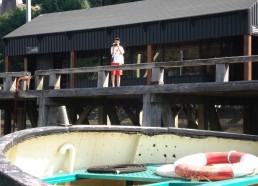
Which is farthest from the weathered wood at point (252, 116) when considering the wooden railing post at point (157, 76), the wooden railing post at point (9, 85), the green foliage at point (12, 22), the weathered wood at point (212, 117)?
the green foliage at point (12, 22)

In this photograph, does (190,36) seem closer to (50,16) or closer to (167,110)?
(167,110)

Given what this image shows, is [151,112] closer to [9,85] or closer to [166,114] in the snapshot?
[166,114]

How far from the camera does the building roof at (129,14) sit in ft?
65.1

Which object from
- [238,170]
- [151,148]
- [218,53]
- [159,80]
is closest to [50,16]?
[218,53]

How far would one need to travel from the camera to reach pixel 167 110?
1439 cm

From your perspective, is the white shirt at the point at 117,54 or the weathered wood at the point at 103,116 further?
the weathered wood at the point at 103,116

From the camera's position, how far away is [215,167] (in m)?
5.78

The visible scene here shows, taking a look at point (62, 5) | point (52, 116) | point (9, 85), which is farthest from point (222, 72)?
point (62, 5)

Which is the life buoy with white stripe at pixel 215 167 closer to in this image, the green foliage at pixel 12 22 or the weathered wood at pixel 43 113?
the weathered wood at pixel 43 113

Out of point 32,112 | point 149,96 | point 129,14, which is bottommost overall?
point 32,112

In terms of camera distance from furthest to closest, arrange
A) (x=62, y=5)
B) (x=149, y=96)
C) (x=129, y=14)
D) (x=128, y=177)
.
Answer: (x=62, y=5)
(x=129, y=14)
(x=149, y=96)
(x=128, y=177)

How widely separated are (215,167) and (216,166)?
0.03 m

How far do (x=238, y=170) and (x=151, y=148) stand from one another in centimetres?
195

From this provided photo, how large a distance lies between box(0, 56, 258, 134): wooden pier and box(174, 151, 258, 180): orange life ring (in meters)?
6.06
